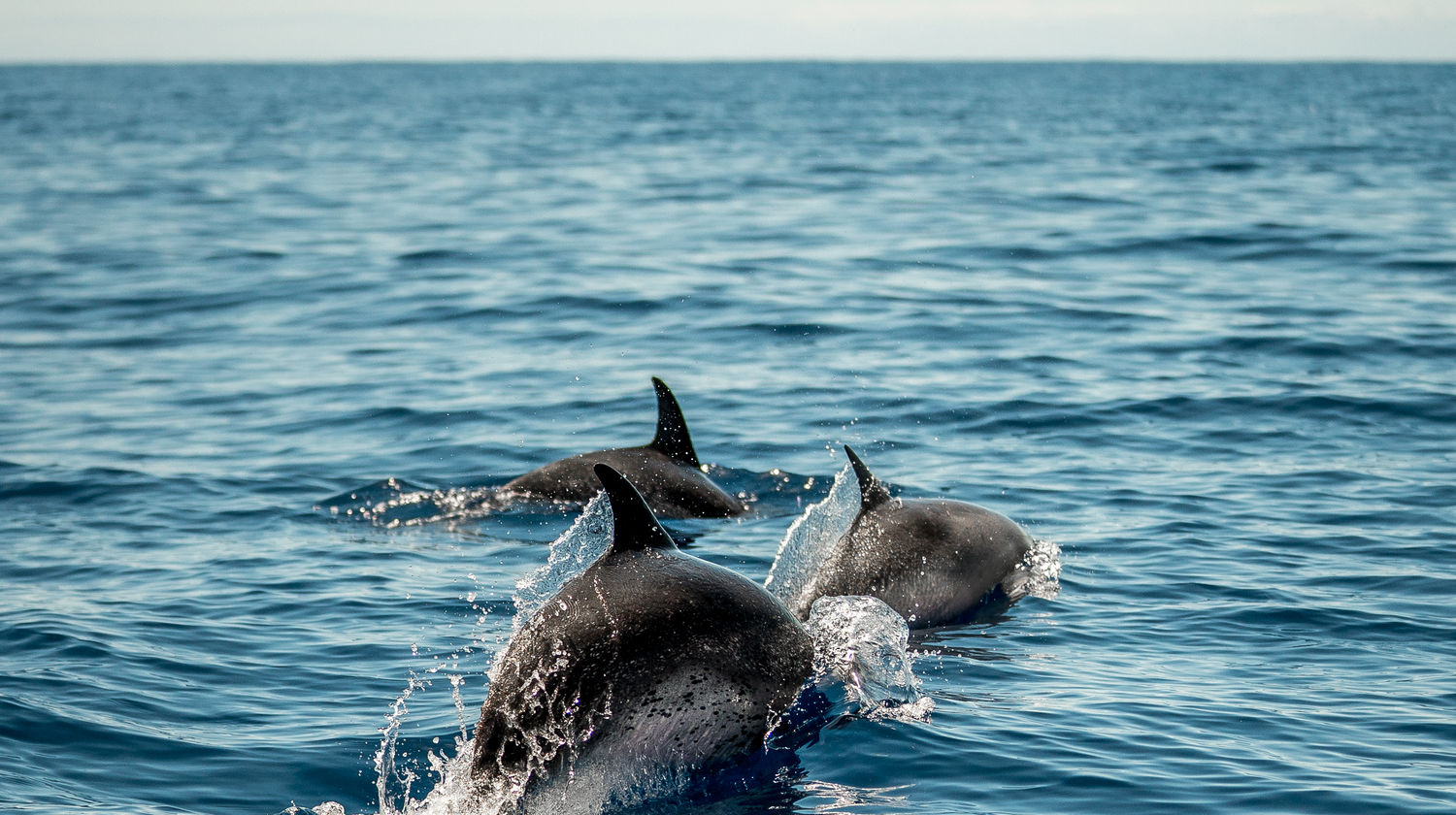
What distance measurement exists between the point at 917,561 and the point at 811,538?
1138mm

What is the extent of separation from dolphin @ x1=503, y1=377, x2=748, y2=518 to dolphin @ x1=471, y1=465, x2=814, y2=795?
18.0 ft

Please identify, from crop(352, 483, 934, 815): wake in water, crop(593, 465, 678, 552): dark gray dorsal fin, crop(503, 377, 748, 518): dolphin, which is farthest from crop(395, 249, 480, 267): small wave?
crop(593, 465, 678, 552): dark gray dorsal fin

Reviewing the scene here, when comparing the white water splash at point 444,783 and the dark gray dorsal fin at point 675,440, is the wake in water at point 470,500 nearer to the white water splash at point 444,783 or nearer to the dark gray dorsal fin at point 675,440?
the dark gray dorsal fin at point 675,440

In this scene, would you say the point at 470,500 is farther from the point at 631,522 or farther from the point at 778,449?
the point at 631,522

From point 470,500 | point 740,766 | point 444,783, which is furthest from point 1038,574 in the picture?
point 470,500

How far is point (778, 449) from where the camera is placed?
603 inches

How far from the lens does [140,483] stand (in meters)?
14.4

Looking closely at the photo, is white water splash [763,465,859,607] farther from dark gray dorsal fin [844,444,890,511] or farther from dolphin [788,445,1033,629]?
dark gray dorsal fin [844,444,890,511]

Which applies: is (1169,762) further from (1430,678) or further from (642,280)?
(642,280)

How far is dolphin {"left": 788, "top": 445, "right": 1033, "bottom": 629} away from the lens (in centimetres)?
996

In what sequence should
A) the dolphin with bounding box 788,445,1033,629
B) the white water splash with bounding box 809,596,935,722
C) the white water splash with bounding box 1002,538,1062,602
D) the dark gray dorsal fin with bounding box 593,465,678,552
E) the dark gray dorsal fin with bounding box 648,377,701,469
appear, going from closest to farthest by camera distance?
1. the dark gray dorsal fin with bounding box 593,465,678,552
2. the white water splash with bounding box 809,596,935,722
3. the dolphin with bounding box 788,445,1033,629
4. the white water splash with bounding box 1002,538,1062,602
5. the dark gray dorsal fin with bounding box 648,377,701,469

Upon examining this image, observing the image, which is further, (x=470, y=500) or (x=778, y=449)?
(x=778, y=449)

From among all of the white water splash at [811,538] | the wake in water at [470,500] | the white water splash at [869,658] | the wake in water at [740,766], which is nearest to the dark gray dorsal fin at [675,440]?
the wake in water at [470,500]

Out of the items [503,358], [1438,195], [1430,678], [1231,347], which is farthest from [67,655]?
[1438,195]
